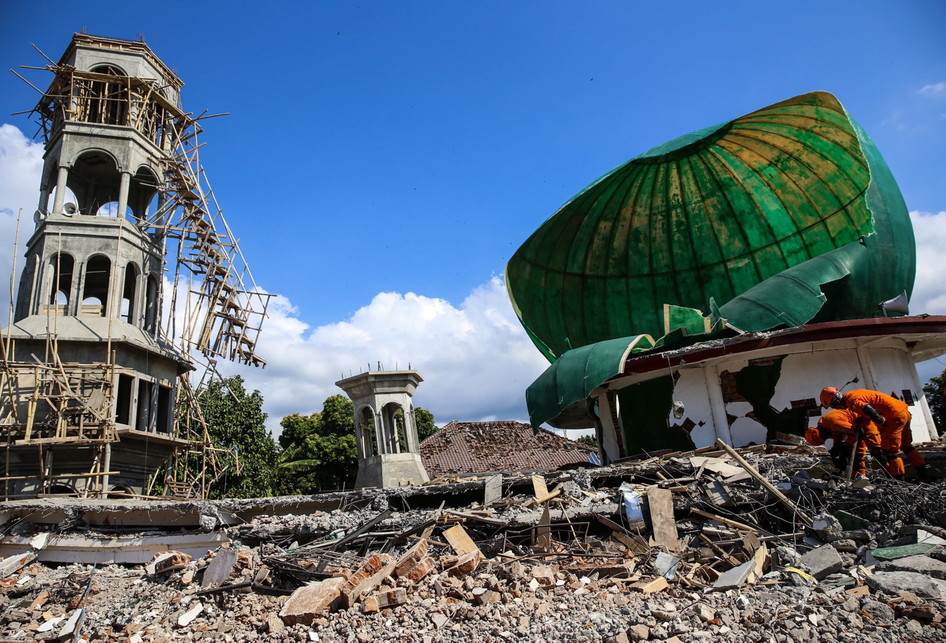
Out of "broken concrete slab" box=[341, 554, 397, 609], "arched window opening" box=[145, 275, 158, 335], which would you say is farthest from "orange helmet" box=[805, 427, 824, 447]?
"arched window opening" box=[145, 275, 158, 335]

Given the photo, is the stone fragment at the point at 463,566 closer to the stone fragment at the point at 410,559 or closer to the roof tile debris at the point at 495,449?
the stone fragment at the point at 410,559

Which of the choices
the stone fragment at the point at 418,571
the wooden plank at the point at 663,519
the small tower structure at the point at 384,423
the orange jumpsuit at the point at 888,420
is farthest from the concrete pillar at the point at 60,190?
the orange jumpsuit at the point at 888,420

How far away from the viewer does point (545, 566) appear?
20.3 ft

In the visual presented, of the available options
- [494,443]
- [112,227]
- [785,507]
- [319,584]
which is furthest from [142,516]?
[494,443]

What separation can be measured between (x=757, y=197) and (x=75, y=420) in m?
19.1

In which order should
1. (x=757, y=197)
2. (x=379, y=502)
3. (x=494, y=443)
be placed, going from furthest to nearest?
(x=494, y=443), (x=757, y=197), (x=379, y=502)

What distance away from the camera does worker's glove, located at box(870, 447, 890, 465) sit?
7.41 meters

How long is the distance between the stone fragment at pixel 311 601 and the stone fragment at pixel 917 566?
180 inches

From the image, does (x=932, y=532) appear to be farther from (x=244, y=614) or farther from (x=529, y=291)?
(x=529, y=291)

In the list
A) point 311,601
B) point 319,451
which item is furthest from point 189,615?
point 319,451

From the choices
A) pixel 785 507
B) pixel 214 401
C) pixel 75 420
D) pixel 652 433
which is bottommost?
pixel 785 507

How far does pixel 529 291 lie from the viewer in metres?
17.3

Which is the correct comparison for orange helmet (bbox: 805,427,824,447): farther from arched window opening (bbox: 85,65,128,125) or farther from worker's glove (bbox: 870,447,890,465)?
arched window opening (bbox: 85,65,128,125)

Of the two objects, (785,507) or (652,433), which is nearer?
(785,507)
